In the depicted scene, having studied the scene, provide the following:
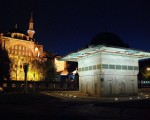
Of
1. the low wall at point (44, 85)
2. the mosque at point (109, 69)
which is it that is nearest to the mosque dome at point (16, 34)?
the low wall at point (44, 85)

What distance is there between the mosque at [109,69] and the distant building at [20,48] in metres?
42.5

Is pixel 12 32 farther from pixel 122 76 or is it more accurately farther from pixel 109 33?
pixel 122 76

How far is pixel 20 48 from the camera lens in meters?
78.1

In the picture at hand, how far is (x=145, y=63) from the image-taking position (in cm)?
7194

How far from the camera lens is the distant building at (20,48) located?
70812 mm

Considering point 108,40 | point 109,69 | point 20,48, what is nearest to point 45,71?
point 20,48

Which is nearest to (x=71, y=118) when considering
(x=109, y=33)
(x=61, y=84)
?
(x=109, y=33)

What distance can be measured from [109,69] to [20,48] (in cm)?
5964

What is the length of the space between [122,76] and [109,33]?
26.9 ft

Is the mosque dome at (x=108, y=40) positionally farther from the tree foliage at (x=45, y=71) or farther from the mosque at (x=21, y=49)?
the mosque at (x=21, y=49)

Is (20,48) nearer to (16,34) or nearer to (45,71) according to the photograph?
(16,34)

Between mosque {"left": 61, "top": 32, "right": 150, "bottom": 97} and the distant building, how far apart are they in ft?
140

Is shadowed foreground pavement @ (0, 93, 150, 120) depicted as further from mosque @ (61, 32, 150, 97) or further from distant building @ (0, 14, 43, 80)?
distant building @ (0, 14, 43, 80)

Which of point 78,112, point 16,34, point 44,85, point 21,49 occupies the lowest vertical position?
point 78,112
